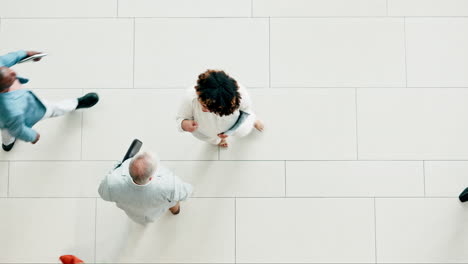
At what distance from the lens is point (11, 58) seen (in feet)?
6.79

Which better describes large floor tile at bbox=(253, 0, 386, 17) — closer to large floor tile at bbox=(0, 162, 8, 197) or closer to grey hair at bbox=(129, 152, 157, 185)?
grey hair at bbox=(129, 152, 157, 185)

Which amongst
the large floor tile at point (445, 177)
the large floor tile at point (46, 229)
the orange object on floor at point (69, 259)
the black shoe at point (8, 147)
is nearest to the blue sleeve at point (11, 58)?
the black shoe at point (8, 147)

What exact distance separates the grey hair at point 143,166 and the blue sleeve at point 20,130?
78 centimetres

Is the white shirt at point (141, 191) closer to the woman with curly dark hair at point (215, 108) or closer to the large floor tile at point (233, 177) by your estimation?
the woman with curly dark hair at point (215, 108)

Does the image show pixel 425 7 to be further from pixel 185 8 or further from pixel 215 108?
pixel 215 108

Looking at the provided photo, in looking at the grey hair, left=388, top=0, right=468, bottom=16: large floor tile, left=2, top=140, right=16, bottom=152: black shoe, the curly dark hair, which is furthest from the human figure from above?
left=388, top=0, right=468, bottom=16: large floor tile

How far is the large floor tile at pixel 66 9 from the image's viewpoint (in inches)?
101

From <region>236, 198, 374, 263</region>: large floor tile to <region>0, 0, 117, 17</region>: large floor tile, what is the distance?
1.61 m

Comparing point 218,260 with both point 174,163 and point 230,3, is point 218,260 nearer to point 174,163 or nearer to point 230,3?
point 174,163

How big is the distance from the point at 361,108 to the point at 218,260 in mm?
1385

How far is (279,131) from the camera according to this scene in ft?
8.23

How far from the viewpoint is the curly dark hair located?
1669 millimetres

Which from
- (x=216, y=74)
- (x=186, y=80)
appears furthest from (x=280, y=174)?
(x=216, y=74)

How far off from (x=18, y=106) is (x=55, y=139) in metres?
0.55
